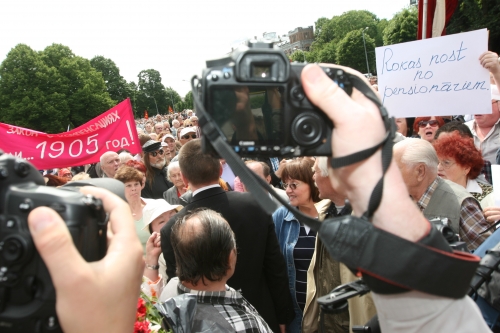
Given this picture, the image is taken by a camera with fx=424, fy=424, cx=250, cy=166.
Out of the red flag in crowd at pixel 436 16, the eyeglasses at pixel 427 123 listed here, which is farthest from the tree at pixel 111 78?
the eyeglasses at pixel 427 123

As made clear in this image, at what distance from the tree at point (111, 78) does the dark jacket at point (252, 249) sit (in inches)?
3126

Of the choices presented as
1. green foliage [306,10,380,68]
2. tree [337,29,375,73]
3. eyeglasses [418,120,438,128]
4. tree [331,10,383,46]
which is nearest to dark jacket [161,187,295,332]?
eyeglasses [418,120,438,128]

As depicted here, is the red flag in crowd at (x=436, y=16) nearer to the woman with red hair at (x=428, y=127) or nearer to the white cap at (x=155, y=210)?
the woman with red hair at (x=428, y=127)

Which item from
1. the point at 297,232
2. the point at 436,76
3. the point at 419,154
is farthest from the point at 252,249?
the point at 436,76

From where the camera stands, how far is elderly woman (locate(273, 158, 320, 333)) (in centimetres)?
354

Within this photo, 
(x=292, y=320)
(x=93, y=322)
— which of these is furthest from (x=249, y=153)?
(x=292, y=320)

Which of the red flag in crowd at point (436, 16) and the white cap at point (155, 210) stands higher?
the red flag in crowd at point (436, 16)

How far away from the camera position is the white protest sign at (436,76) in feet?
13.6

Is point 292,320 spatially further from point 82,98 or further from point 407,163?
point 82,98

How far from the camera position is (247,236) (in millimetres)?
3236

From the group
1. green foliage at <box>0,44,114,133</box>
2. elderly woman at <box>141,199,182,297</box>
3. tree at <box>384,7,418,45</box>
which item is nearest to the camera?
elderly woman at <box>141,199,182,297</box>

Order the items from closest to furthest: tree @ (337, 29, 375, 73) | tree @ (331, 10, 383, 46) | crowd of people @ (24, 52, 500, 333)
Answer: crowd of people @ (24, 52, 500, 333), tree @ (337, 29, 375, 73), tree @ (331, 10, 383, 46)

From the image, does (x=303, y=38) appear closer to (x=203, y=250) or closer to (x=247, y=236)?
(x=247, y=236)

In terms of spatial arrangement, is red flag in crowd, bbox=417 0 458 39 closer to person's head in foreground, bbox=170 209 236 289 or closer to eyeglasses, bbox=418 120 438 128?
eyeglasses, bbox=418 120 438 128
